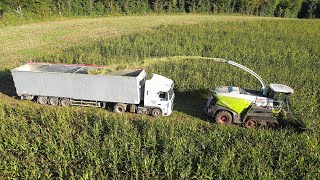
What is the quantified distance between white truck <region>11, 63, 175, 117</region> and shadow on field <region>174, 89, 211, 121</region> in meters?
1.34

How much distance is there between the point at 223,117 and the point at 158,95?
3.61 m

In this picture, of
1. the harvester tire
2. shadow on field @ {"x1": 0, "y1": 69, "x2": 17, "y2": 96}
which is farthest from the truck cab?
shadow on field @ {"x1": 0, "y1": 69, "x2": 17, "y2": 96}

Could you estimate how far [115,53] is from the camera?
26375mm

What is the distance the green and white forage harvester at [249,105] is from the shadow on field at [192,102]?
130cm

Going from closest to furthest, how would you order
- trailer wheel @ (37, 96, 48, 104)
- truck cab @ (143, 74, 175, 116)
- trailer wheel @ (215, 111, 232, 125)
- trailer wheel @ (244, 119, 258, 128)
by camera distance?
1. trailer wheel @ (244, 119, 258, 128)
2. trailer wheel @ (215, 111, 232, 125)
3. truck cab @ (143, 74, 175, 116)
4. trailer wheel @ (37, 96, 48, 104)

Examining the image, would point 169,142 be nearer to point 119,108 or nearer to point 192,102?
point 119,108

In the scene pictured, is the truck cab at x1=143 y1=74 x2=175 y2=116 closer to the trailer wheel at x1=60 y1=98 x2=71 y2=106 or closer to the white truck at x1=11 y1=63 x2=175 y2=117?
the white truck at x1=11 y1=63 x2=175 y2=117

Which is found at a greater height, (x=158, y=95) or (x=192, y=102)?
(x=158, y=95)

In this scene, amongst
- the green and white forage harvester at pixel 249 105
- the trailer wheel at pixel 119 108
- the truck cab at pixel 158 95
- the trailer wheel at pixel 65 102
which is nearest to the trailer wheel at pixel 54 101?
the trailer wheel at pixel 65 102

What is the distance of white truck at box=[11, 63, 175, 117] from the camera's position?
15.7m

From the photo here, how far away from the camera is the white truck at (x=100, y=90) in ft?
51.5

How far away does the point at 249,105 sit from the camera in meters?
14.9

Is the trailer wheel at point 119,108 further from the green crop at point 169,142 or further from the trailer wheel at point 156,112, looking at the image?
the trailer wheel at point 156,112

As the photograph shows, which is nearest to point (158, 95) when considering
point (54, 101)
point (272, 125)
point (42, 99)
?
point (272, 125)
